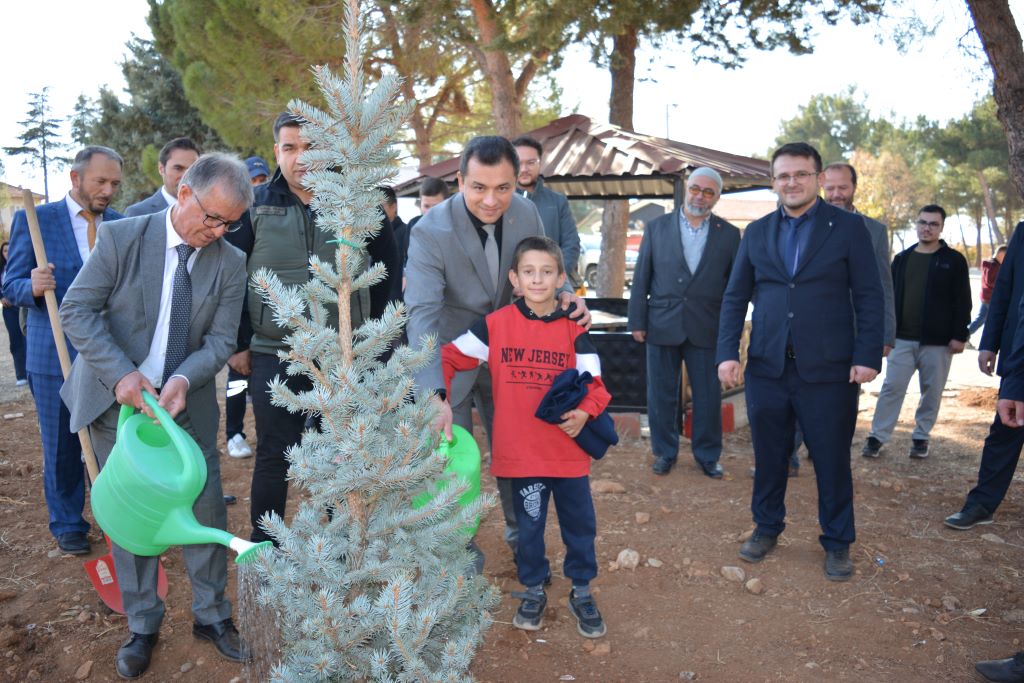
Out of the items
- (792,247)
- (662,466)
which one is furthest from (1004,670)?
(662,466)

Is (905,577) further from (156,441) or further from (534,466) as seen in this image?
(156,441)

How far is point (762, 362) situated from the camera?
3.97m

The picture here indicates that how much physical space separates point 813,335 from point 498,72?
7.42 meters

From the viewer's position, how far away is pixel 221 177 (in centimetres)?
270

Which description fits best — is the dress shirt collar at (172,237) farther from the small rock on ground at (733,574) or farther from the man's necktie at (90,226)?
the small rock on ground at (733,574)

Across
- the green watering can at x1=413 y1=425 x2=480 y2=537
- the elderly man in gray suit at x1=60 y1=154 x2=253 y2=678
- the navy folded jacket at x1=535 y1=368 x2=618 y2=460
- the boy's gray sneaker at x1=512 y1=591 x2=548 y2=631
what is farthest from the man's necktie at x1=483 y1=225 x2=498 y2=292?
the boy's gray sneaker at x1=512 y1=591 x2=548 y2=631

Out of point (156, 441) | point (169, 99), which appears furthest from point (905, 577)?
point (169, 99)

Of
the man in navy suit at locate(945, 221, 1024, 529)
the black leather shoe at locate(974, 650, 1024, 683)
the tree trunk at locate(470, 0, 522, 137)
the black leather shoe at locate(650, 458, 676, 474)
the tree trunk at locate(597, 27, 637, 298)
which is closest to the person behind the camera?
the black leather shoe at locate(974, 650, 1024, 683)

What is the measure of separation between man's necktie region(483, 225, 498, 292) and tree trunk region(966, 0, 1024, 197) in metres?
3.98

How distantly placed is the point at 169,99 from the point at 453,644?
26.3 metres

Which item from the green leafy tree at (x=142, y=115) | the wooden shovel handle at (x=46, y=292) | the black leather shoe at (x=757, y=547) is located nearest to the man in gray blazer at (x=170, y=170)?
the wooden shovel handle at (x=46, y=292)

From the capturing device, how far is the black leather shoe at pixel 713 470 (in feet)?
18.0

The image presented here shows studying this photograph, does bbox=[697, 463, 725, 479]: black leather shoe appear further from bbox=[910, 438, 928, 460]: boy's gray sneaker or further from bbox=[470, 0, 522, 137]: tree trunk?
bbox=[470, 0, 522, 137]: tree trunk

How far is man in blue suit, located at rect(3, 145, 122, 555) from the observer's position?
3.88 metres
